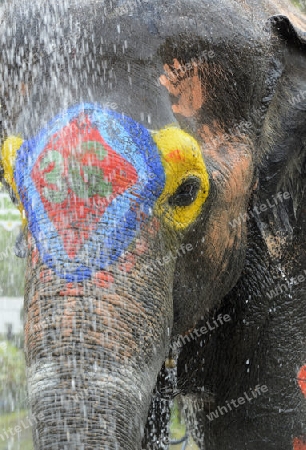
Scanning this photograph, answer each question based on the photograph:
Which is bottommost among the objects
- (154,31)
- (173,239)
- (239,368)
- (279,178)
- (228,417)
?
(228,417)

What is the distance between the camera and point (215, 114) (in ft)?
8.81

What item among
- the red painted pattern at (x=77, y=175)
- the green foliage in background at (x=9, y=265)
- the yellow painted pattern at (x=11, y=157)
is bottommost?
the green foliage in background at (x=9, y=265)

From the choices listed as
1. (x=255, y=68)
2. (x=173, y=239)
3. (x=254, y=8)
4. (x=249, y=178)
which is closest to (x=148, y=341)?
(x=173, y=239)

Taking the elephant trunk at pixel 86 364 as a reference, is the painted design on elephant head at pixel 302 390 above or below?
below

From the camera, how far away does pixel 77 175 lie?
2.24 m

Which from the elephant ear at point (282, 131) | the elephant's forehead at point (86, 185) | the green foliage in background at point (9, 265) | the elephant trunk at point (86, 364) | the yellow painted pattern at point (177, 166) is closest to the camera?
the elephant trunk at point (86, 364)

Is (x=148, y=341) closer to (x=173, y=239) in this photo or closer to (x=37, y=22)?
(x=173, y=239)

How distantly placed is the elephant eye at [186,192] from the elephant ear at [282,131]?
1.49 feet

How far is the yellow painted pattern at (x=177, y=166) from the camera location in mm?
2424

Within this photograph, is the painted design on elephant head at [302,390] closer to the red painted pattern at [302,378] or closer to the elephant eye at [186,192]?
the red painted pattern at [302,378]

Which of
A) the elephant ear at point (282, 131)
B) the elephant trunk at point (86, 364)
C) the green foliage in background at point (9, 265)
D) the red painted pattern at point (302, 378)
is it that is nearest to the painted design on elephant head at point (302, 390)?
the red painted pattern at point (302, 378)

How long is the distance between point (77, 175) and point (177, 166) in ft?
1.05

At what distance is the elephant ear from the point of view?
288cm

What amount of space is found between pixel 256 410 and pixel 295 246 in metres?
0.67
